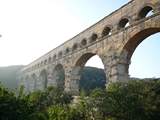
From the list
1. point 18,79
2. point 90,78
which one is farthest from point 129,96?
point 18,79

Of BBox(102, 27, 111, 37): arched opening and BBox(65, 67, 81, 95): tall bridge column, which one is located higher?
BBox(102, 27, 111, 37): arched opening

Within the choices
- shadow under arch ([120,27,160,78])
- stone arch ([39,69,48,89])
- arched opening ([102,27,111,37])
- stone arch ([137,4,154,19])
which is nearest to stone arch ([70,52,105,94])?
arched opening ([102,27,111,37])

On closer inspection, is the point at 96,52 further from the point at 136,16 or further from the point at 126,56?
the point at 136,16

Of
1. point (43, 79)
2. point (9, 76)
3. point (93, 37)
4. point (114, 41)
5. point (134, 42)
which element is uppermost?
point (93, 37)

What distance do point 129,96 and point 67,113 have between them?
13.5ft

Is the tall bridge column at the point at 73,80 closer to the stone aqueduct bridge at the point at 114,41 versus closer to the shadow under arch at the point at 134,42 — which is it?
the stone aqueduct bridge at the point at 114,41

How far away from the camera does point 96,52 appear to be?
25.0 m

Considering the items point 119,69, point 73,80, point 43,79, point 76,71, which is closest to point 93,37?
point 76,71

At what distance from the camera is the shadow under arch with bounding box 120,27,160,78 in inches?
758

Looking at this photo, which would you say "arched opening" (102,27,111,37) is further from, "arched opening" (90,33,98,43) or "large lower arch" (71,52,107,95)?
"large lower arch" (71,52,107,95)

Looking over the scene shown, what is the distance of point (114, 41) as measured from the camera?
22.3 meters

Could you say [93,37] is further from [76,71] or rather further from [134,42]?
[134,42]

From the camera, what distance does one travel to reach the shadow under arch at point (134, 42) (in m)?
19.2

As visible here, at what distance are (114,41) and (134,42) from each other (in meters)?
2.10
